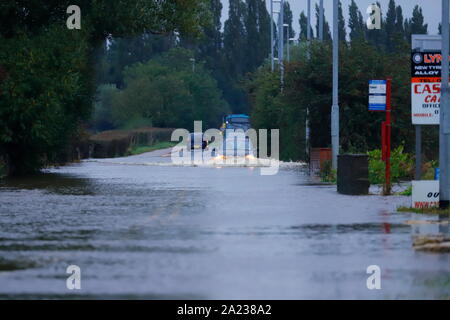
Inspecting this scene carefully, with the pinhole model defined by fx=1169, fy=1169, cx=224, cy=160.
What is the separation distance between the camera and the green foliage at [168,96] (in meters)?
130

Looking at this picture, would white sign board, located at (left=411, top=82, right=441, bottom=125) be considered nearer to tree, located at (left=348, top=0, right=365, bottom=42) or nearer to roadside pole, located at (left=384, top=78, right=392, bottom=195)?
roadside pole, located at (left=384, top=78, right=392, bottom=195)

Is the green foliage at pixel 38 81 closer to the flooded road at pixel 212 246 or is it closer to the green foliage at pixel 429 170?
the flooded road at pixel 212 246

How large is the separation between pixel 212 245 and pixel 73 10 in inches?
1090

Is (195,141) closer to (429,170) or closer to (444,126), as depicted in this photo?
(429,170)

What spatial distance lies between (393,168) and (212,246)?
18754mm

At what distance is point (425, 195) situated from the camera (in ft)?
80.4

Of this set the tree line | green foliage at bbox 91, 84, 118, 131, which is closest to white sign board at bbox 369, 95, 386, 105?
the tree line

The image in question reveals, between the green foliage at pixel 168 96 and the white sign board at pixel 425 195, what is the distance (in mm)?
103441

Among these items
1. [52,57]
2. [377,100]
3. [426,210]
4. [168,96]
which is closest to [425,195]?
[426,210]

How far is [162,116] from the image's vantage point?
134 m

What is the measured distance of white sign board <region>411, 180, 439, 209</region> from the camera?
24.5 meters

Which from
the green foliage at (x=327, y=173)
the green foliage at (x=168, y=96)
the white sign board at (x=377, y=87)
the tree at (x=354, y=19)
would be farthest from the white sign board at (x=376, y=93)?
the tree at (x=354, y=19)
